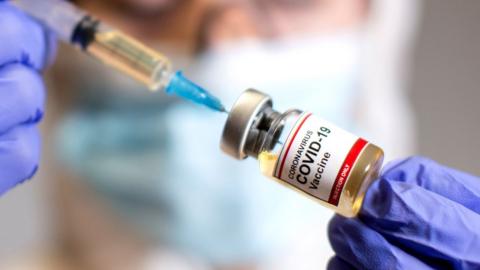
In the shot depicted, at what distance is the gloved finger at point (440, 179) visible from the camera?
67 centimetres

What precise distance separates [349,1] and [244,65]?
275 mm

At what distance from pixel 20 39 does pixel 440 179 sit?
58 centimetres

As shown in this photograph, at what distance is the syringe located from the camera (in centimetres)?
77

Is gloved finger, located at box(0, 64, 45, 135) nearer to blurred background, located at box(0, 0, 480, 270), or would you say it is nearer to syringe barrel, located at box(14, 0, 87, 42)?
syringe barrel, located at box(14, 0, 87, 42)

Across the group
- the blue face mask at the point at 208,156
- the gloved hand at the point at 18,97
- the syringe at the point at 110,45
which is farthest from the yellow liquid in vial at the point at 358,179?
the blue face mask at the point at 208,156

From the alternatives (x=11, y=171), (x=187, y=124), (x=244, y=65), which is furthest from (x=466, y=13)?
(x=11, y=171)

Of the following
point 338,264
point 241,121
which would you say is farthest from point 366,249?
point 241,121

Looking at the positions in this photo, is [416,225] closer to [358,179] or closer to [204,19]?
[358,179]

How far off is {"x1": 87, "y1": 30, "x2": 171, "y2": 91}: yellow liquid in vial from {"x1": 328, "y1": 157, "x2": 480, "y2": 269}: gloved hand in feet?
1.06

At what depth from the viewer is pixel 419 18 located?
1.59m

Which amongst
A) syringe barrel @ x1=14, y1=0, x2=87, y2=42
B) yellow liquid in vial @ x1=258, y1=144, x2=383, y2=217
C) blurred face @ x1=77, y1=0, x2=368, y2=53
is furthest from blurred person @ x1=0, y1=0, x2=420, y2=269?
yellow liquid in vial @ x1=258, y1=144, x2=383, y2=217

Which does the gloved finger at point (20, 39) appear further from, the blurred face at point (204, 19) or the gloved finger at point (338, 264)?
the gloved finger at point (338, 264)

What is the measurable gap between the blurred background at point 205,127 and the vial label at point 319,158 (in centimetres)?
48

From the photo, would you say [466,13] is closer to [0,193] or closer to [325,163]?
[325,163]
